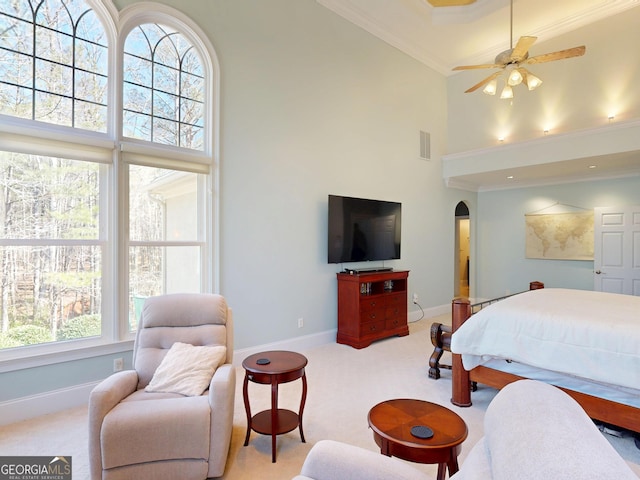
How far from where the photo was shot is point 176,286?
3.67m

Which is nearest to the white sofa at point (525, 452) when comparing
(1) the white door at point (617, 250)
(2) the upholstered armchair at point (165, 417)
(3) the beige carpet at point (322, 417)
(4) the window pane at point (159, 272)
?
(2) the upholstered armchair at point (165, 417)

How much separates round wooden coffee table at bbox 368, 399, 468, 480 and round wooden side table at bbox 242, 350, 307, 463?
2.49 ft

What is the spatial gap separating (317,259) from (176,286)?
6.02ft

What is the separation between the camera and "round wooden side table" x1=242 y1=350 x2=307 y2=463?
2.24 metres

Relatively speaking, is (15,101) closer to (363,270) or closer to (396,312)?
(363,270)

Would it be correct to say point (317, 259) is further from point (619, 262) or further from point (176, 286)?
point (619, 262)

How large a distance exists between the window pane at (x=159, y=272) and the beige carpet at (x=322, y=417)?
1021mm

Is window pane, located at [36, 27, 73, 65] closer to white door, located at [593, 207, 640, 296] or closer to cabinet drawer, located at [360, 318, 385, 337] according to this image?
cabinet drawer, located at [360, 318, 385, 337]

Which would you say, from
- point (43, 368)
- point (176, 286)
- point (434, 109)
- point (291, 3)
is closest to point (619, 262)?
point (434, 109)

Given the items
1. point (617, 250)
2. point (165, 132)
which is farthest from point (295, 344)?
point (617, 250)

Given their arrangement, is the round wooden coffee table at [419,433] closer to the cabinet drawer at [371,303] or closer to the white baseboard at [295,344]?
the white baseboard at [295,344]

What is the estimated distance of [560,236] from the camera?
6.51 meters
